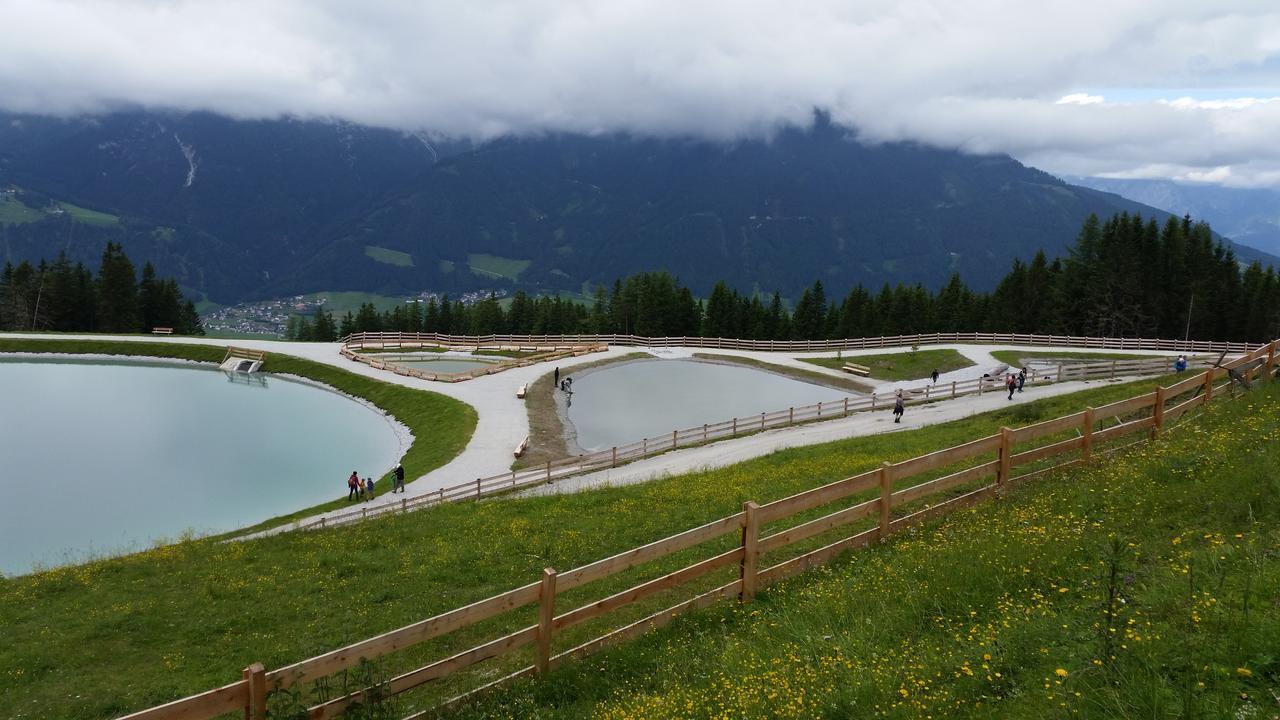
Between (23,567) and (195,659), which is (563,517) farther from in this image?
(23,567)

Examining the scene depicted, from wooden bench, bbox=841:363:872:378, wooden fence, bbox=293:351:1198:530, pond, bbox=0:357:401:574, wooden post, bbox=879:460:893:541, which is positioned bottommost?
pond, bbox=0:357:401:574

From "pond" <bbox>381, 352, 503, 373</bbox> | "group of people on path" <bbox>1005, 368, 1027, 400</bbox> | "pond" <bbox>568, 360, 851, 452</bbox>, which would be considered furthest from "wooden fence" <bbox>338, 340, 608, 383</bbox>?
"group of people on path" <bbox>1005, 368, 1027, 400</bbox>

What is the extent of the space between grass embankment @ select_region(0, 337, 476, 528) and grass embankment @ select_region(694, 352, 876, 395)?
103 ft

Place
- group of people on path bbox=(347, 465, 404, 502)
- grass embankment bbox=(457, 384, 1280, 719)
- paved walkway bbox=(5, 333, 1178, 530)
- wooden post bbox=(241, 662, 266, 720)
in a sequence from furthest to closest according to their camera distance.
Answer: paved walkway bbox=(5, 333, 1178, 530), group of people on path bbox=(347, 465, 404, 502), wooden post bbox=(241, 662, 266, 720), grass embankment bbox=(457, 384, 1280, 719)

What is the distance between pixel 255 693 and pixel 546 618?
3366 mm

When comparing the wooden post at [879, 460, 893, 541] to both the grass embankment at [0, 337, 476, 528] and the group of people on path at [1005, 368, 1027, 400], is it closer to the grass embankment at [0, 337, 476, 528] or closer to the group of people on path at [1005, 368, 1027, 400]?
the grass embankment at [0, 337, 476, 528]

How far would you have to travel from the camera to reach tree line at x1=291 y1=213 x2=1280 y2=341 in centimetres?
8669

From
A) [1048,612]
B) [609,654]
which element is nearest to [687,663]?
[609,654]

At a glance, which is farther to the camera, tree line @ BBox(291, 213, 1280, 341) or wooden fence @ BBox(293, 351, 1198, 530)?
tree line @ BBox(291, 213, 1280, 341)

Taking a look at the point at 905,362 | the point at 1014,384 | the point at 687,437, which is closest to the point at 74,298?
the point at 687,437

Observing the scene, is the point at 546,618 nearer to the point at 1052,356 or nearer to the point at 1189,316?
the point at 1052,356

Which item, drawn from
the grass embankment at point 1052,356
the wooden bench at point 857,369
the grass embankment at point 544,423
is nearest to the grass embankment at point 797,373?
the wooden bench at point 857,369

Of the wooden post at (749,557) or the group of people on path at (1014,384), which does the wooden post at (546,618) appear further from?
the group of people on path at (1014,384)

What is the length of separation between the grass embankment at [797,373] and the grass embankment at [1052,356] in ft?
50.3
